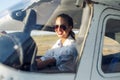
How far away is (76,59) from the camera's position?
5895mm

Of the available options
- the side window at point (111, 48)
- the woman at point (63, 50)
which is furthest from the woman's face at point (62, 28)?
the side window at point (111, 48)

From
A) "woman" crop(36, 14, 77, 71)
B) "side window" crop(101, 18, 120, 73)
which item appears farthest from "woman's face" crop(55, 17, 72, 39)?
"side window" crop(101, 18, 120, 73)

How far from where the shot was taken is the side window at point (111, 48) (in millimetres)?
6133

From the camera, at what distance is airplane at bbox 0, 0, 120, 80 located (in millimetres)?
5758

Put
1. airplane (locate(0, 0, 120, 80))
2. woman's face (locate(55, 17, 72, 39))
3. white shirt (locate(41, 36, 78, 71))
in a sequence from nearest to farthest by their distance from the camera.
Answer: airplane (locate(0, 0, 120, 80)), white shirt (locate(41, 36, 78, 71)), woman's face (locate(55, 17, 72, 39))

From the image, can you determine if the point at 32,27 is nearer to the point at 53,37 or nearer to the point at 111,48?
the point at 53,37

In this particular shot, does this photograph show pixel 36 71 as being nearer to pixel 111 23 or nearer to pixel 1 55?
pixel 1 55

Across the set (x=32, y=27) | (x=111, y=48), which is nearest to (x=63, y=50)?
(x=32, y=27)

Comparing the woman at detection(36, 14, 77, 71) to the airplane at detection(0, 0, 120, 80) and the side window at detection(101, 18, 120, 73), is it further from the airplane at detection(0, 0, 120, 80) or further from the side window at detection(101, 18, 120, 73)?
the side window at detection(101, 18, 120, 73)

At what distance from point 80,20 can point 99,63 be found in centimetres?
51

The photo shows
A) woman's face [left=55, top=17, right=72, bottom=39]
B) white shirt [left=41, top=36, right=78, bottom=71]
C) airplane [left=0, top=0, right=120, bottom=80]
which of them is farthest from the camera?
woman's face [left=55, top=17, right=72, bottom=39]

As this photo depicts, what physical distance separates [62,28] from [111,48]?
634 millimetres

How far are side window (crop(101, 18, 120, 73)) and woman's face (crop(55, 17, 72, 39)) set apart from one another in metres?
0.43

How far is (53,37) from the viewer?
6.07 metres
